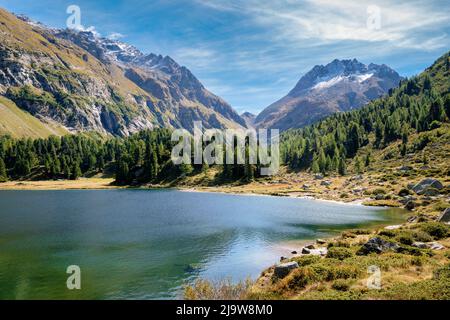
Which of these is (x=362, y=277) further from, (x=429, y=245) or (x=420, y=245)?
(x=429, y=245)

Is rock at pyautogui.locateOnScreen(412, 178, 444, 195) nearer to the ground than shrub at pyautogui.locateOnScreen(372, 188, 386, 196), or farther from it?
farther from it

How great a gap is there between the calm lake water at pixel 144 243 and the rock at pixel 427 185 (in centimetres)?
1731

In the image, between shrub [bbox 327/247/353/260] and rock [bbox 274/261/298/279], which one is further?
shrub [bbox 327/247/353/260]

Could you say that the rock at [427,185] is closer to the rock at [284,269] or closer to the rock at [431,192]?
the rock at [431,192]

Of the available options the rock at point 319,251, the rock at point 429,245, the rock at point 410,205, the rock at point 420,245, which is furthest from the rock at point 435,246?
the rock at point 410,205

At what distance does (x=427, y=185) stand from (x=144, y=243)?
81.7 m

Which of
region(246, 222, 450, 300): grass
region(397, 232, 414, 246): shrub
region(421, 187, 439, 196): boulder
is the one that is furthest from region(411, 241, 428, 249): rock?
region(421, 187, 439, 196): boulder

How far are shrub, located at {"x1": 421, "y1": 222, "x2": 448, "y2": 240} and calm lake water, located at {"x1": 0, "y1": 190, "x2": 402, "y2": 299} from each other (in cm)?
1778

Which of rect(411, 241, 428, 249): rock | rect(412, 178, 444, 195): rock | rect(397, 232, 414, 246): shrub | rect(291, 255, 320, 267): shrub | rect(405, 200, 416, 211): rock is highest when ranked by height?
rect(412, 178, 444, 195): rock

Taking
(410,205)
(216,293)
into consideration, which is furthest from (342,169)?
(216,293)

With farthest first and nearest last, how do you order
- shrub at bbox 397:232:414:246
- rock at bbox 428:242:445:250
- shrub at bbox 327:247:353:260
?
1. shrub at bbox 397:232:414:246
2. rock at bbox 428:242:445:250
3. shrub at bbox 327:247:353:260

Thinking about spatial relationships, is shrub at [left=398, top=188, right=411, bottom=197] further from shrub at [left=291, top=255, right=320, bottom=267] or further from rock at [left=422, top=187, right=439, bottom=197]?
shrub at [left=291, top=255, right=320, bottom=267]

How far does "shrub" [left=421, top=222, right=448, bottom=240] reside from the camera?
44.6m
